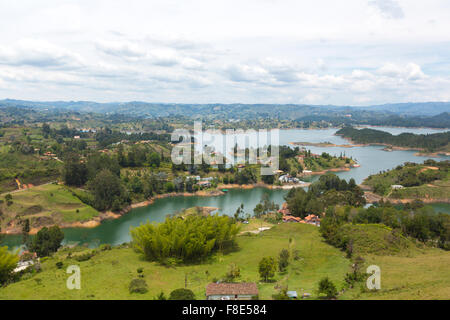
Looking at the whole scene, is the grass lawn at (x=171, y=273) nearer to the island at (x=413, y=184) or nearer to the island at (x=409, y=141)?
the island at (x=413, y=184)

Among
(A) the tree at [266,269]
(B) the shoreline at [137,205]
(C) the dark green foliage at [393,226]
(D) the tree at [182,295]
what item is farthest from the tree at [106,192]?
(D) the tree at [182,295]

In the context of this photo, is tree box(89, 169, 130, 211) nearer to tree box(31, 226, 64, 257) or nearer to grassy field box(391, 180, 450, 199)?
tree box(31, 226, 64, 257)

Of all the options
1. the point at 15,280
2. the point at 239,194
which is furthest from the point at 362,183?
the point at 15,280

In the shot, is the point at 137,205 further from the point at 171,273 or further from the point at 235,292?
the point at 235,292

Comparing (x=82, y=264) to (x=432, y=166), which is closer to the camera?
(x=82, y=264)

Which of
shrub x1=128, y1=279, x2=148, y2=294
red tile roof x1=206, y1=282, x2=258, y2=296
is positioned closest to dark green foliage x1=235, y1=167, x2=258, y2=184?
shrub x1=128, y1=279, x2=148, y2=294

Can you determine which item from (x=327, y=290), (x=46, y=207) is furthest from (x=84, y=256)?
(x=46, y=207)
